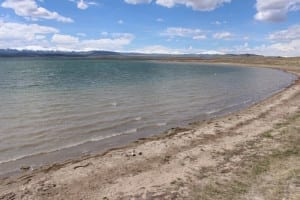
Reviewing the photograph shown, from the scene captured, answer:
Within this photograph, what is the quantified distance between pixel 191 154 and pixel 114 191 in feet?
13.2

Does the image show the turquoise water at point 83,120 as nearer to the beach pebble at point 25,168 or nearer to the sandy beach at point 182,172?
the beach pebble at point 25,168

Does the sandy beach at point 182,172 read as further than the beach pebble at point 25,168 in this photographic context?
No

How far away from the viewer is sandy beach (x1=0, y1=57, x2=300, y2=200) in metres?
8.53

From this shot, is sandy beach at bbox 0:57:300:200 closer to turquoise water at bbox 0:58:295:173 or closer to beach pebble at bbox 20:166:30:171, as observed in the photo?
beach pebble at bbox 20:166:30:171

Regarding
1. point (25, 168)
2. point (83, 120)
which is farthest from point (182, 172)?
point (83, 120)

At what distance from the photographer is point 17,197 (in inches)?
337

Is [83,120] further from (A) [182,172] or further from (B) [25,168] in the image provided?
(A) [182,172]

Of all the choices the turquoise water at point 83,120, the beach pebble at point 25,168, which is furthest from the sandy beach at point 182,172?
the turquoise water at point 83,120

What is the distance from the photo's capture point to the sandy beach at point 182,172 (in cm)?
853

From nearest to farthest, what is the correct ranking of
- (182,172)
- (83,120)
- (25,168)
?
(182,172) < (25,168) < (83,120)

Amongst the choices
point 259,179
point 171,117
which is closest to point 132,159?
point 259,179

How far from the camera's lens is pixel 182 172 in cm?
995

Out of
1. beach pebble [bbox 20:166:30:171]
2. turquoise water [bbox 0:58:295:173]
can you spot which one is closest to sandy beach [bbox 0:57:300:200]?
beach pebble [bbox 20:166:30:171]

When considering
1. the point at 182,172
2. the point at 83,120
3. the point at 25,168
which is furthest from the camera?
the point at 83,120
